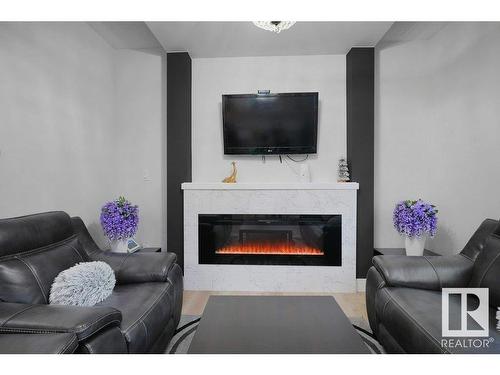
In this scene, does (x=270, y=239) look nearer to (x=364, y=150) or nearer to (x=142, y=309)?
(x=364, y=150)

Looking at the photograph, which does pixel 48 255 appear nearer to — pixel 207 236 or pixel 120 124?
pixel 207 236

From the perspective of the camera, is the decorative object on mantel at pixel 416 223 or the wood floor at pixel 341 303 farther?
the decorative object on mantel at pixel 416 223

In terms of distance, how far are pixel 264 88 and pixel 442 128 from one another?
74.8 inches

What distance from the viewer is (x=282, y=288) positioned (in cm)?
292

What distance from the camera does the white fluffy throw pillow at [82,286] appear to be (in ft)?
4.66

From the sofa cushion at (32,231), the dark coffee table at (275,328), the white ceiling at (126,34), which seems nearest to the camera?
the dark coffee table at (275,328)

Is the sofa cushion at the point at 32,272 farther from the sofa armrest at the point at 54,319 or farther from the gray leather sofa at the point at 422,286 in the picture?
the gray leather sofa at the point at 422,286

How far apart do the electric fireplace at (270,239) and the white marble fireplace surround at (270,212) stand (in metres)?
0.06

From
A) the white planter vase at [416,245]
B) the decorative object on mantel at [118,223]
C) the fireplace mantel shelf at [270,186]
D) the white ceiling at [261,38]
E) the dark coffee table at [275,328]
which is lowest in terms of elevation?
the dark coffee table at [275,328]

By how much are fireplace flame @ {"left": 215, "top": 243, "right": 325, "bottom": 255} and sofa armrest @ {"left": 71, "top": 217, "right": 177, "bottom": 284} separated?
1.10 meters

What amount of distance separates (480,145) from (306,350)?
221 centimetres

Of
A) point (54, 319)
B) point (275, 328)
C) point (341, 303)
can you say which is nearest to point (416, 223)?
point (341, 303)

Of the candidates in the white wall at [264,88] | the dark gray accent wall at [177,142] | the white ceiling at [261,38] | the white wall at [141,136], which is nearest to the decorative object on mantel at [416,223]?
the white wall at [264,88]
